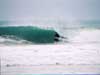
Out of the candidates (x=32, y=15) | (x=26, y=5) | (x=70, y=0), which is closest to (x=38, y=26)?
(x=32, y=15)

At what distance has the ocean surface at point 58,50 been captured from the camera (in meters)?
1.97

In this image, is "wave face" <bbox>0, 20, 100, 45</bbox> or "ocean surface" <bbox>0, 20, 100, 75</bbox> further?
"wave face" <bbox>0, 20, 100, 45</bbox>

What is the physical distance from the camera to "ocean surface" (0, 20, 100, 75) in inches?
77.5

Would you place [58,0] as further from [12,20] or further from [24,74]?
[24,74]

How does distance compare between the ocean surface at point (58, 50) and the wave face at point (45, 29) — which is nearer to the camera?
the ocean surface at point (58, 50)

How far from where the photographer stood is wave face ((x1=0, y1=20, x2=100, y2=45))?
6.87ft

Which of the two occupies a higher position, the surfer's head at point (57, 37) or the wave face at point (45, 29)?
the wave face at point (45, 29)

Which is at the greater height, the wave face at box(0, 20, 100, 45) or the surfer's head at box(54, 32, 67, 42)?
the wave face at box(0, 20, 100, 45)

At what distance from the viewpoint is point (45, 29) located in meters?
2.14

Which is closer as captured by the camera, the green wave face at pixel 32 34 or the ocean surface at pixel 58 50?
the ocean surface at pixel 58 50

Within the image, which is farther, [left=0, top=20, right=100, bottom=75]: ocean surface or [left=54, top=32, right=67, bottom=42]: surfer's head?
[left=54, top=32, right=67, bottom=42]: surfer's head

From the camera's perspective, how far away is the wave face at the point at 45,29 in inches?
82.4

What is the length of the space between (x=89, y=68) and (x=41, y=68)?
508mm

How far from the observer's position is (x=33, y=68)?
1.98 metres
